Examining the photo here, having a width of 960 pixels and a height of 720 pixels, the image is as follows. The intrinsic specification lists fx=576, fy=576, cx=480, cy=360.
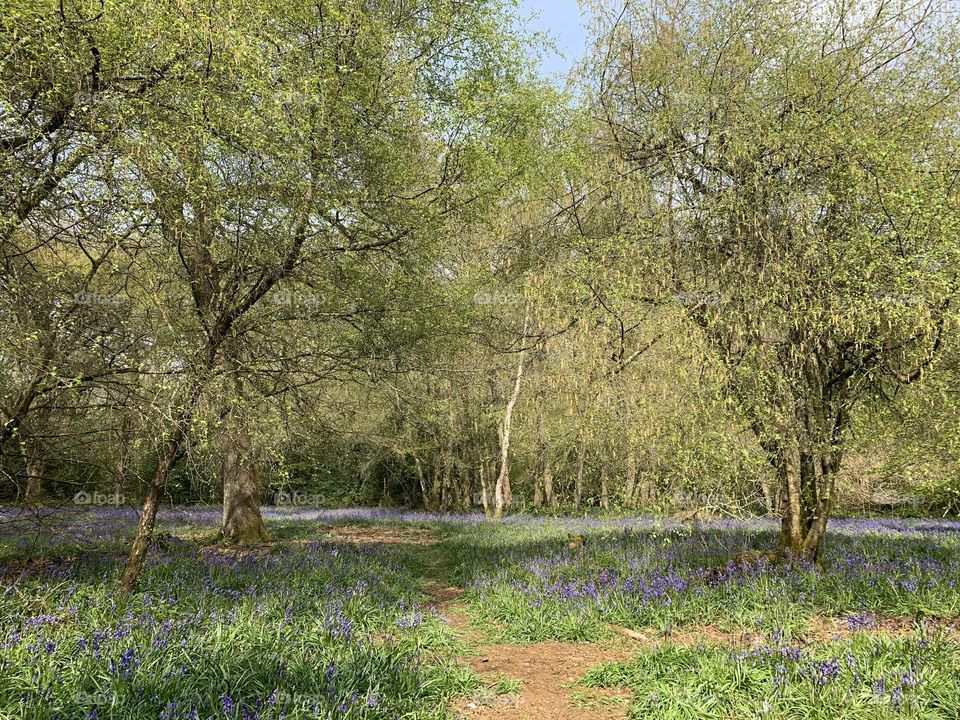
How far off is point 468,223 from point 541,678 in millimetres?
7377

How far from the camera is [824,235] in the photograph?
7.79 m

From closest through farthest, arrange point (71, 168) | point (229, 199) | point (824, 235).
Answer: point (71, 168)
point (229, 199)
point (824, 235)

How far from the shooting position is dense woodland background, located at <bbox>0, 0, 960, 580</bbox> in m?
6.02

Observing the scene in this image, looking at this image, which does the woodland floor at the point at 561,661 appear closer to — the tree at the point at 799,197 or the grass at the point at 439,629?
the grass at the point at 439,629

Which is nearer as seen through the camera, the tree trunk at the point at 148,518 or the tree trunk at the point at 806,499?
the tree trunk at the point at 148,518

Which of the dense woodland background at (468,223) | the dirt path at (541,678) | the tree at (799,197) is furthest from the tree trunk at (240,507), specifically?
the tree at (799,197)

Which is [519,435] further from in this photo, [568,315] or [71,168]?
[71,168]

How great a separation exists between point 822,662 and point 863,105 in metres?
7.18

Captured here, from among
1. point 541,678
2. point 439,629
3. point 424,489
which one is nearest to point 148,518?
point 439,629

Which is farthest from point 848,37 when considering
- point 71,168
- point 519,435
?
point 519,435

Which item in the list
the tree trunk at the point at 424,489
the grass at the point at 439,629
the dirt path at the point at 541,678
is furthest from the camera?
the tree trunk at the point at 424,489

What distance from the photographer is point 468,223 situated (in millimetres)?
10422

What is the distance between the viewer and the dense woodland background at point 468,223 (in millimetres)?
6016

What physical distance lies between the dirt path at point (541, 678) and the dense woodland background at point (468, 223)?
2.50 meters
